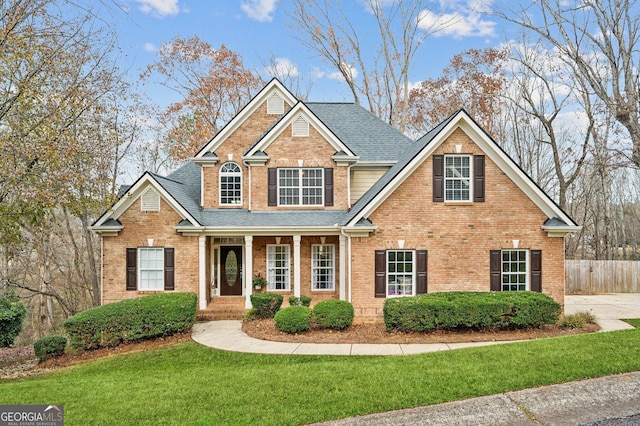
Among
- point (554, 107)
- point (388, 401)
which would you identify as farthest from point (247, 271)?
point (554, 107)

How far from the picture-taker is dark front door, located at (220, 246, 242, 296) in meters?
16.8

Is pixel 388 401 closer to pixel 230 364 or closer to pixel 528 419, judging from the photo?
pixel 528 419

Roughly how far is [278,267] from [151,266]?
16.0 ft

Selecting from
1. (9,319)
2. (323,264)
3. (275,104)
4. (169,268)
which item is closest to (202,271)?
(169,268)

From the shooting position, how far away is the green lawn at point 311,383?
600 cm

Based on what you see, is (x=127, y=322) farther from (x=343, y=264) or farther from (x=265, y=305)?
(x=343, y=264)

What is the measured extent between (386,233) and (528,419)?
7.90 meters

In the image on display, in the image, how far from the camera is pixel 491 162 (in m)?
13.2

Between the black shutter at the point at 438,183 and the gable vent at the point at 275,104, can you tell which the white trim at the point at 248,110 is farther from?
the black shutter at the point at 438,183

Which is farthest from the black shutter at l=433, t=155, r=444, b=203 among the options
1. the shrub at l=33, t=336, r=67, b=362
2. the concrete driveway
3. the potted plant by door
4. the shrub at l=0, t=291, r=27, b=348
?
the shrub at l=0, t=291, r=27, b=348

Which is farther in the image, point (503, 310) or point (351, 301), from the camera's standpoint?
point (351, 301)

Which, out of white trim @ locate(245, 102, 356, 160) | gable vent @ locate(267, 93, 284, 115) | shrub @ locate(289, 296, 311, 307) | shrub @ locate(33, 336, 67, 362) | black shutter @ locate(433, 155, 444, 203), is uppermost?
gable vent @ locate(267, 93, 284, 115)

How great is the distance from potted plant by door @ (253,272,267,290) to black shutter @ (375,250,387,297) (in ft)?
17.3

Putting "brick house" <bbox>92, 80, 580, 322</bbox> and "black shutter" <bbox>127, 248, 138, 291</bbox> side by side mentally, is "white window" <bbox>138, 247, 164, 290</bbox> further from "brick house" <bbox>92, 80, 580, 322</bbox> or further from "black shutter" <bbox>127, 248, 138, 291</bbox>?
"black shutter" <bbox>127, 248, 138, 291</bbox>
